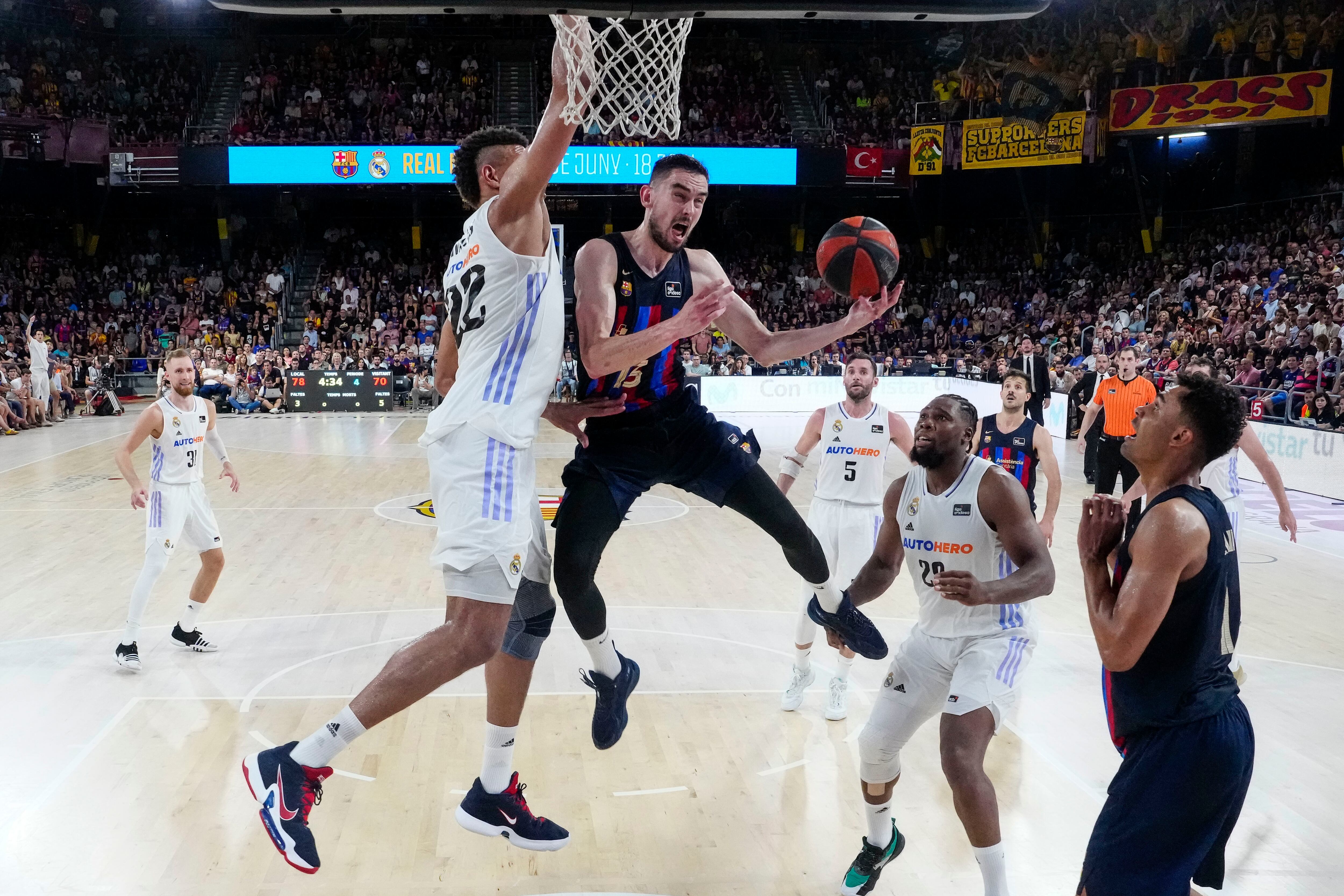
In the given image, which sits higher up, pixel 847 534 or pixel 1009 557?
Answer: pixel 1009 557

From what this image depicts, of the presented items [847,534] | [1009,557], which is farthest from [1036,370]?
[1009,557]

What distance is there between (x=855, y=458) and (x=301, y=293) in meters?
25.6

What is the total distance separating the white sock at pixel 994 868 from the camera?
3.75 meters

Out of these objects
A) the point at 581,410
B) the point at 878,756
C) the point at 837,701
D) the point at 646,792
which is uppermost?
the point at 581,410

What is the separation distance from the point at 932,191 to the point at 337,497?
73.0 feet

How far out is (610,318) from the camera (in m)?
3.92

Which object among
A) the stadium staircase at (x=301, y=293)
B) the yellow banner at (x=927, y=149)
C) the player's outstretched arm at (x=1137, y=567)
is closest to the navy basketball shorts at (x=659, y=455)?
the player's outstretched arm at (x=1137, y=567)

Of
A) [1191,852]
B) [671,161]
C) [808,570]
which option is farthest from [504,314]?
[1191,852]

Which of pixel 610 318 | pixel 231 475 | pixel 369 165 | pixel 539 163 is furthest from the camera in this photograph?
pixel 369 165

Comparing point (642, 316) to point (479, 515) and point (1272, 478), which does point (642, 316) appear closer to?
point (479, 515)

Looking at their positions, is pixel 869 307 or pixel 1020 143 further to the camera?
pixel 1020 143

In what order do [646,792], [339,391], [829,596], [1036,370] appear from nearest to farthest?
[829,596]
[646,792]
[1036,370]
[339,391]

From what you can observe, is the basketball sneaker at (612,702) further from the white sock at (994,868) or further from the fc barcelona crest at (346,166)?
the fc barcelona crest at (346,166)

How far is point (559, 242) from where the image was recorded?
17906 mm
